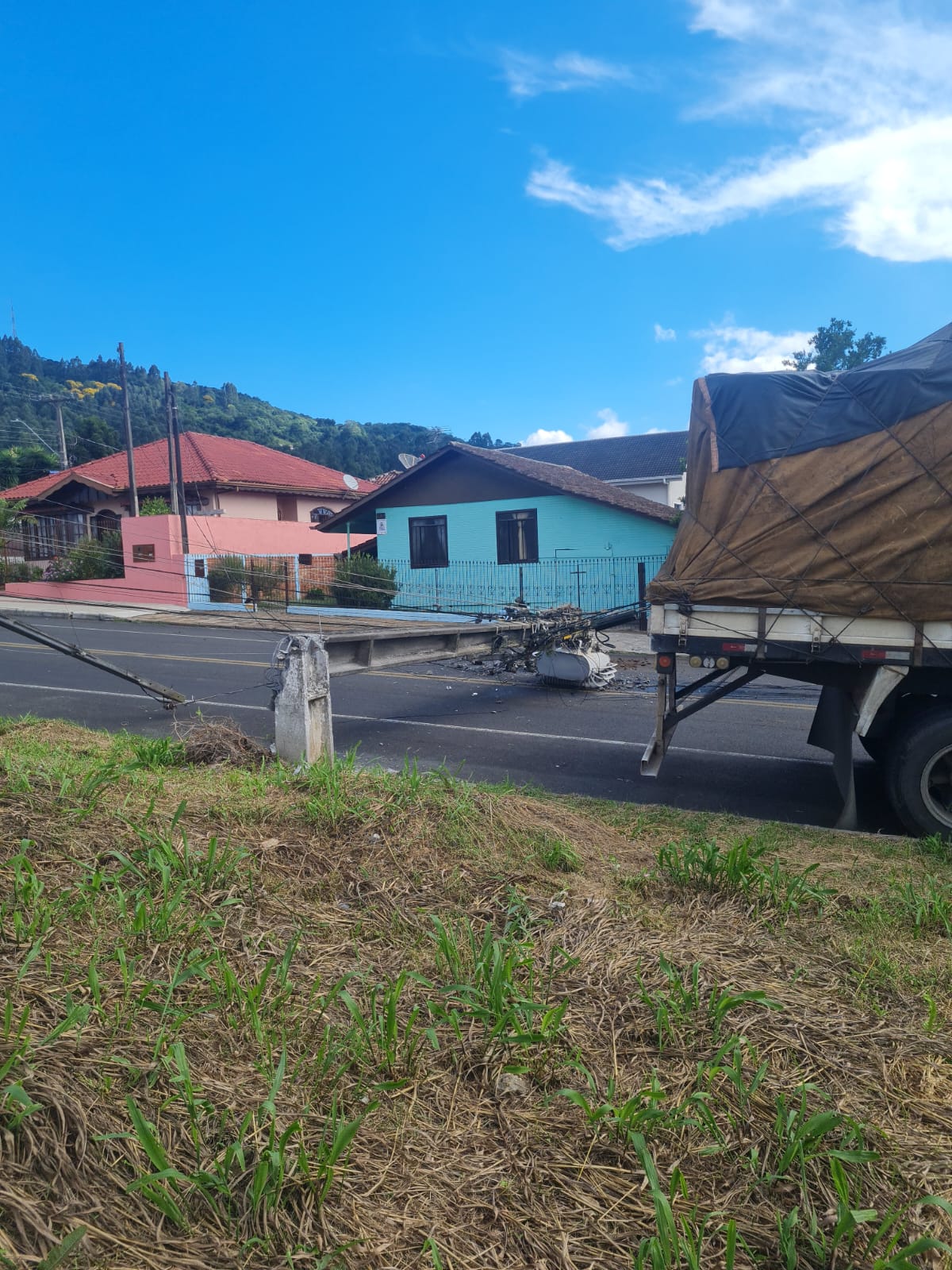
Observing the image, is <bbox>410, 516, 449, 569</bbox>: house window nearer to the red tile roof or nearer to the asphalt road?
the red tile roof

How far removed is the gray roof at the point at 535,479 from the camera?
25672 mm

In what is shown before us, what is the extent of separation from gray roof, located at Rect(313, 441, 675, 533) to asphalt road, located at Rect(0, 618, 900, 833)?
37.4 feet

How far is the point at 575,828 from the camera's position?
563 centimetres

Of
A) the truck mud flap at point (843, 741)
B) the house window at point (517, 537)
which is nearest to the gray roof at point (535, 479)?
the house window at point (517, 537)

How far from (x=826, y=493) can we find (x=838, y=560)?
0.53 m

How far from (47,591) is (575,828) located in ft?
103

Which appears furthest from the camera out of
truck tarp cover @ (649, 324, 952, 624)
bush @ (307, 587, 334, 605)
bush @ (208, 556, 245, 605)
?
bush @ (307, 587, 334, 605)

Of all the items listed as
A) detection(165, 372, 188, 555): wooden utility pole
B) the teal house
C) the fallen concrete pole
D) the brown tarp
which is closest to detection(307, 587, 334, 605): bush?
the teal house

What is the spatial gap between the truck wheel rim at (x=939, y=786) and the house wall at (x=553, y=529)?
19097 mm

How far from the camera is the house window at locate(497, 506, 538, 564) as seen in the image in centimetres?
2725

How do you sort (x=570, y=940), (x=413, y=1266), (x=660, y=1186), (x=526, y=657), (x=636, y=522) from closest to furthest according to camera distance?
(x=413, y=1266) → (x=660, y=1186) → (x=570, y=940) → (x=526, y=657) → (x=636, y=522)

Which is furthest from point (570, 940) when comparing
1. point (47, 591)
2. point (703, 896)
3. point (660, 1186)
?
point (47, 591)

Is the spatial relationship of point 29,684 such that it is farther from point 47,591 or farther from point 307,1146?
point 47,591

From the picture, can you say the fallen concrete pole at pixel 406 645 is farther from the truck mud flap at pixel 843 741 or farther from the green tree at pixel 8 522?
the green tree at pixel 8 522
